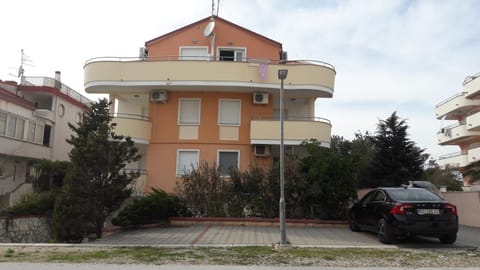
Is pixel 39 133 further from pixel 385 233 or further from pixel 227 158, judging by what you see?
pixel 385 233

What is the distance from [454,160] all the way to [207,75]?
33.9 metres

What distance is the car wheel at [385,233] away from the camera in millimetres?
12266

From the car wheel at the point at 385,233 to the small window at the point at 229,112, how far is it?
1190 centimetres

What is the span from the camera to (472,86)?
41.5 m

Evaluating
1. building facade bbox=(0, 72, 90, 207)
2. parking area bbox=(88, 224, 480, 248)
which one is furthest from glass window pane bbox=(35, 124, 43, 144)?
parking area bbox=(88, 224, 480, 248)

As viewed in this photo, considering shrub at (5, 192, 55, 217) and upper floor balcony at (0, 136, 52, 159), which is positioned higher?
upper floor balcony at (0, 136, 52, 159)

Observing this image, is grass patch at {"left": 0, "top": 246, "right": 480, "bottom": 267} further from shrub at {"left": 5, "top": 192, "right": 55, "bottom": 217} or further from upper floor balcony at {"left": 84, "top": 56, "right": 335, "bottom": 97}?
upper floor balcony at {"left": 84, "top": 56, "right": 335, "bottom": 97}

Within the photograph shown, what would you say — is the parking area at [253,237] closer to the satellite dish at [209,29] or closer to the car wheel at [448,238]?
the car wheel at [448,238]

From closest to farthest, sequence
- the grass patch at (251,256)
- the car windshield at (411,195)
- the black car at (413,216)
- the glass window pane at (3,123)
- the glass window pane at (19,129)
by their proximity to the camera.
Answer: the grass patch at (251,256)
the black car at (413,216)
the car windshield at (411,195)
the glass window pane at (3,123)
the glass window pane at (19,129)

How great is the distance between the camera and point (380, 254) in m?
11.0

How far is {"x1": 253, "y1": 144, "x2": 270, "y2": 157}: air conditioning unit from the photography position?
22766 mm

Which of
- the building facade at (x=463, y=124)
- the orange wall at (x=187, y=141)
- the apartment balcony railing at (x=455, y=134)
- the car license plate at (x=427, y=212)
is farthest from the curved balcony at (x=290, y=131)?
the apartment balcony railing at (x=455, y=134)

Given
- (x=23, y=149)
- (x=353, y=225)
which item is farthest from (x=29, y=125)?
(x=353, y=225)

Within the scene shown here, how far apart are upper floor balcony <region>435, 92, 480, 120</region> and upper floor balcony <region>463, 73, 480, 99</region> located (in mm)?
663
